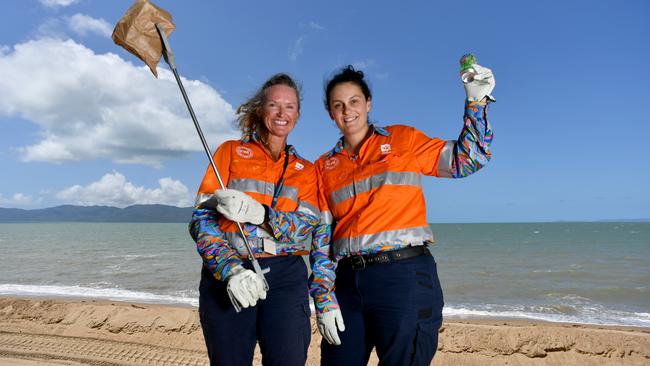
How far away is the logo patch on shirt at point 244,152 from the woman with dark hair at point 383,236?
442mm

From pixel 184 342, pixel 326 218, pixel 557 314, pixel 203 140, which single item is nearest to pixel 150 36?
pixel 203 140

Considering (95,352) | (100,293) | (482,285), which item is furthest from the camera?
(482,285)

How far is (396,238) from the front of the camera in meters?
2.03

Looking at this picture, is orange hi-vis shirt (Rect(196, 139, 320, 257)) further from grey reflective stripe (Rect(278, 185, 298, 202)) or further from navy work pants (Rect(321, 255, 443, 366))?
navy work pants (Rect(321, 255, 443, 366))

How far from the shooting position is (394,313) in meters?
1.96

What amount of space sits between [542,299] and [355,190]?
8597mm

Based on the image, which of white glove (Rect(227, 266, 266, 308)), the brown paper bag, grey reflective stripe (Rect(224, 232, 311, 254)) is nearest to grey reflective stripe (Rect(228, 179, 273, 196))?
grey reflective stripe (Rect(224, 232, 311, 254))

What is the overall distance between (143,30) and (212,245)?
119 cm

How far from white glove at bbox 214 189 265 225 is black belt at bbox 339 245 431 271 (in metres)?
0.52

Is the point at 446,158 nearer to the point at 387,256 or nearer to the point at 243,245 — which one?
the point at 387,256

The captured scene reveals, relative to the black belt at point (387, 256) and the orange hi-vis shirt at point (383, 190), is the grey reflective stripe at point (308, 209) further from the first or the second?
the black belt at point (387, 256)

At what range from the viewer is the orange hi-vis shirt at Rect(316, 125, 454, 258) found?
2055 millimetres

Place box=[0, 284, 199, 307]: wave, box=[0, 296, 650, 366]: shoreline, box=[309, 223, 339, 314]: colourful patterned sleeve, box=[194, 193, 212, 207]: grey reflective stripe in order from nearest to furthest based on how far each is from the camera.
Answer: box=[309, 223, 339, 314]: colourful patterned sleeve → box=[194, 193, 212, 207]: grey reflective stripe → box=[0, 296, 650, 366]: shoreline → box=[0, 284, 199, 307]: wave

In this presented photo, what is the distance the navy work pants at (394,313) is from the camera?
6.41ft
